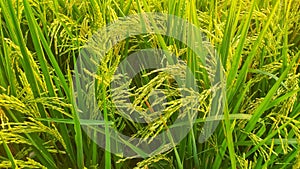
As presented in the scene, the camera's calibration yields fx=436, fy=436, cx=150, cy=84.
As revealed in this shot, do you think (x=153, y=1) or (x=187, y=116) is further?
(x=153, y=1)

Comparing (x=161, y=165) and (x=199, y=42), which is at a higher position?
(x=199, y=42)

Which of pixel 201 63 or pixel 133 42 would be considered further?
pixel 133 42

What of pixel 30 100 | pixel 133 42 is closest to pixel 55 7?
pixel 133 42

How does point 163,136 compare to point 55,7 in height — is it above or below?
below

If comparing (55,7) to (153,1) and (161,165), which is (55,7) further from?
(161,165)

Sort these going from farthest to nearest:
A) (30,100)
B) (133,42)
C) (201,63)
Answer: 1. (133,42)
2. (201,63)
3. (30,100)

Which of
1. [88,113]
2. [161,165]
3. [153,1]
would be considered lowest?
[161,165]

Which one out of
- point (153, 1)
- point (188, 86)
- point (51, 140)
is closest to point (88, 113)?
point (51, 140)

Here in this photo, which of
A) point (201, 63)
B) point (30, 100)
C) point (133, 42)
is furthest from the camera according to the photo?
point (133, 42)

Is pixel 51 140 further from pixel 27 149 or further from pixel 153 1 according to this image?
pixel 153 1
